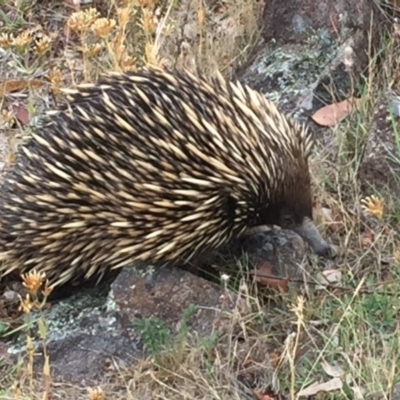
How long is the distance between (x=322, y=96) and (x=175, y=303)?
139cm

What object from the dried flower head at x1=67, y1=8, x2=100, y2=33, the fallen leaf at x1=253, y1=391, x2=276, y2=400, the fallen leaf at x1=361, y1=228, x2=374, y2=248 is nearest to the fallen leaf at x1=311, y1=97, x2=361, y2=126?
the fallen leaf at x1=361, y1=228, x2=374, y2=248

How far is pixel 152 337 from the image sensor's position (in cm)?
303

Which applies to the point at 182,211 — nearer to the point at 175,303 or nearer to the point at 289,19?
the point at 175,303

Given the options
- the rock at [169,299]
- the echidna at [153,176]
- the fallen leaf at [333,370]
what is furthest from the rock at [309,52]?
the fallen leaf at [333,370]

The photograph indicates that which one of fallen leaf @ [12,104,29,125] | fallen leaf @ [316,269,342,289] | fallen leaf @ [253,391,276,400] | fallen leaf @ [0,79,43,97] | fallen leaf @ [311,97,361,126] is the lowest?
fallen leaf @ [253,391,276,400]

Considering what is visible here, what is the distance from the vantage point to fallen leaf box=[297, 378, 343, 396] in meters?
2.79

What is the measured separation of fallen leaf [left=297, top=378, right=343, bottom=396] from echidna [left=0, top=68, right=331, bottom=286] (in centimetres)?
58

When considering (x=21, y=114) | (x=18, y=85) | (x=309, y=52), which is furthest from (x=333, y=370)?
(x=18, y=85)

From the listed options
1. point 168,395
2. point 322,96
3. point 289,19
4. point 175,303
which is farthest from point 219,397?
point 289,19

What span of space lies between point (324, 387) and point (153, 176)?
32.9 inches

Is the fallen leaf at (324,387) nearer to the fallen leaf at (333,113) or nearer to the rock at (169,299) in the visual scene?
the rock at (169,299)

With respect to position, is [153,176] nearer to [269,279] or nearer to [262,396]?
[269,279]

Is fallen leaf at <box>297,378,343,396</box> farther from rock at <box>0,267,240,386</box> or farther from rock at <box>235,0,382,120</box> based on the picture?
rock at <box>235,0,382,120</box>

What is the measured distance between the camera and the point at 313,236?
3256 millimetres
